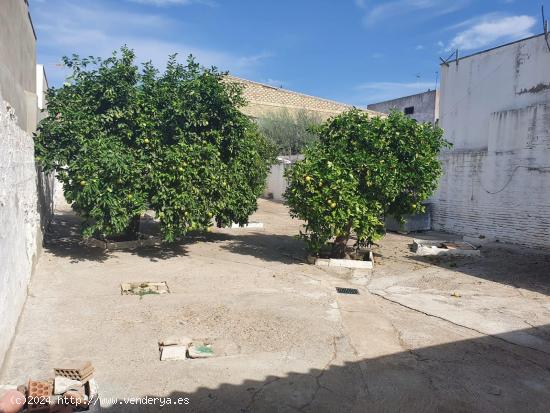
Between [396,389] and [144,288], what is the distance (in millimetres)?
4676

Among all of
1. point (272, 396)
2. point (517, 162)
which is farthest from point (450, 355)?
point (517, 162)

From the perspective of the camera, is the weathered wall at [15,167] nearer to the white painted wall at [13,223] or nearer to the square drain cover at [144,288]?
the white painted wall at [13,223]

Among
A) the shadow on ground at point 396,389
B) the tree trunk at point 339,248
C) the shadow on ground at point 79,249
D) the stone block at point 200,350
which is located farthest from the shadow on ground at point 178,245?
the shadow on ground at point 396,389

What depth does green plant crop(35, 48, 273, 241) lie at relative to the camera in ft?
27.4

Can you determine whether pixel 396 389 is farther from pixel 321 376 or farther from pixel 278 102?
pixel 278 102

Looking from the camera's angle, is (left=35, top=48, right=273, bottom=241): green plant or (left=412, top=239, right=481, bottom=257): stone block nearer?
(left=35, top=48, right=273, bottom=241): green plant

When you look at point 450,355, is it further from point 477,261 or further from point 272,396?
point 477,261

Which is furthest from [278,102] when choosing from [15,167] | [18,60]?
[15,167]

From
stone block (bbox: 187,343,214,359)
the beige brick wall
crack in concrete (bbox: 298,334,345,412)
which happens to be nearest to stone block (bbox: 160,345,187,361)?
stone block (bbox: 187,343,214,359)

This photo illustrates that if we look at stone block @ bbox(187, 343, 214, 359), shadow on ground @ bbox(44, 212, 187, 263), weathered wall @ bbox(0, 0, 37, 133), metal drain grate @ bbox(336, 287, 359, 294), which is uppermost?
weathered wall @ bbox(0, 0, 37, 133)

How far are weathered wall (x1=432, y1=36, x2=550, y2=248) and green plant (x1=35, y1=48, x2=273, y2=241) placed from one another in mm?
8655

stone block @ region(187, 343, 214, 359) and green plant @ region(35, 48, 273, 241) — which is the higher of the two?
green plant @ region(35, 48, 273, 241)

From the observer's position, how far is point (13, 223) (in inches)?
213

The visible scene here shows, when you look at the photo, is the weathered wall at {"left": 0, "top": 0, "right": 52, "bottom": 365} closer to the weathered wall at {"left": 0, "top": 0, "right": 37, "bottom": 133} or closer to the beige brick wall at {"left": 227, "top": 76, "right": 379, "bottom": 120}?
the weathered wall at {"left": 0, "top": 0, "right": 37, "bottom": 133}
